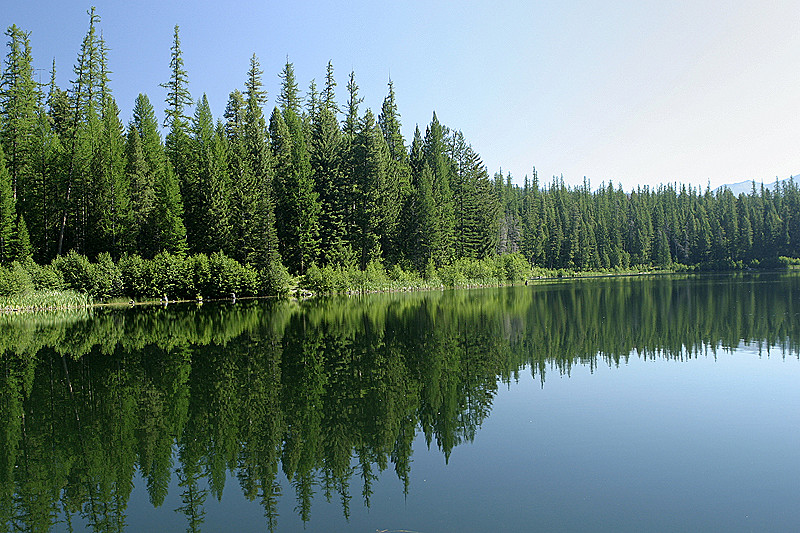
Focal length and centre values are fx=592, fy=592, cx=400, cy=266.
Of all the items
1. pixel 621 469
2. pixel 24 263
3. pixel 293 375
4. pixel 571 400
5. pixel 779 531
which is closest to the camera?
pixel 779 531

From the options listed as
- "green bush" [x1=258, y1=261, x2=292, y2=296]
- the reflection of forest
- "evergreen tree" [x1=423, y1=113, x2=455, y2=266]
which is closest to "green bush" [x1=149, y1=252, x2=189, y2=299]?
"green bush" [x1=258, y1=261, x2=292, y2=296]

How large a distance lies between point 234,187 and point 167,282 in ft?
36.1

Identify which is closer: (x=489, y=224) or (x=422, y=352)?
(x=422, y=352)

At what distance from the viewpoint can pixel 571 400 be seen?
11453 mm

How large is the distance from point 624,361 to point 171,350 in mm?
A: 12808

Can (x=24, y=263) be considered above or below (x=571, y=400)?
above

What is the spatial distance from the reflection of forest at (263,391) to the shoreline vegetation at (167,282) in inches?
344

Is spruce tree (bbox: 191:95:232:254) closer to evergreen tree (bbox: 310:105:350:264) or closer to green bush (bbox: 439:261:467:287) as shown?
evergreen tree (bbox: 310:105:350:264)

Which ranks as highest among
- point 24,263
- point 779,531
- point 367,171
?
point 367,171

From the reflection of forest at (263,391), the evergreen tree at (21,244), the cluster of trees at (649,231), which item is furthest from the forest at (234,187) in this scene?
the cluster of trees at (649,231)

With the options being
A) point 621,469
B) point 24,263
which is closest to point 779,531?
point 621,469

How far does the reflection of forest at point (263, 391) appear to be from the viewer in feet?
24.6

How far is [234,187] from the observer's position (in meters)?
48.0

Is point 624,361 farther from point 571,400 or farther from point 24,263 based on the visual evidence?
point 24,263
